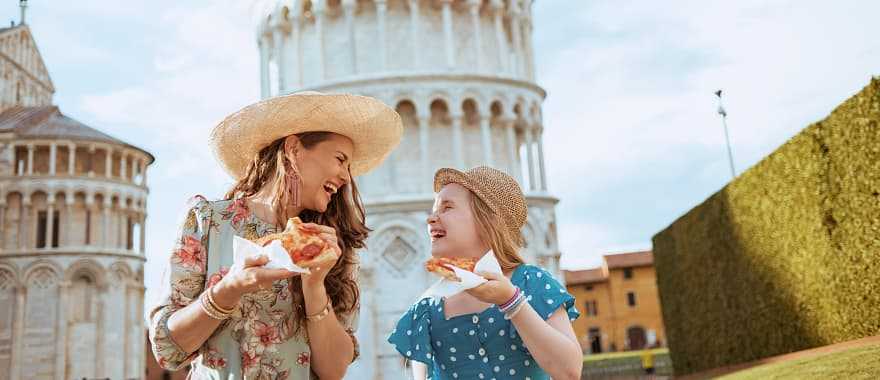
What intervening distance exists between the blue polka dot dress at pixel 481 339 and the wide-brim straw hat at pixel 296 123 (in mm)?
810

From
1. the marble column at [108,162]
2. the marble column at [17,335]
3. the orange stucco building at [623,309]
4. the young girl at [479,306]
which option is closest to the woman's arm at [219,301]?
the young girl at [479,306]

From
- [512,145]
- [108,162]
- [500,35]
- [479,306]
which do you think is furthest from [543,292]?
[108,162]

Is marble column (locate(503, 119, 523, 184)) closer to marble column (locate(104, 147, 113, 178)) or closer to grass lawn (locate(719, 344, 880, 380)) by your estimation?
grass lawn (locate(719, 344, 880, 380))

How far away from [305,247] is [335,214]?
0.71m

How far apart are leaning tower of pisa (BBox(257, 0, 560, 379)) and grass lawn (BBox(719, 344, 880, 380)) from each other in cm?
1061

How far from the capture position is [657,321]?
A: 6341 cm

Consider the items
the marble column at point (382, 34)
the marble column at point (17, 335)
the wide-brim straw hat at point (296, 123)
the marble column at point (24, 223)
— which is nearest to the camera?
the wide-brim straw hat at point (296, 123)

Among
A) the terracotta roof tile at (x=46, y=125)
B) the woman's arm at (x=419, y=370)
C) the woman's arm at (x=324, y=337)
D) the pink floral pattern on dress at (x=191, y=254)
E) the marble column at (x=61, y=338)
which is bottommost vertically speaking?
the woman's arm at (x=419, y=370)

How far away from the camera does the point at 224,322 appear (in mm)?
2963

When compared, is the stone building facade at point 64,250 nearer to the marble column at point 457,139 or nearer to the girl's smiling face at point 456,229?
the marble column at point 457,139

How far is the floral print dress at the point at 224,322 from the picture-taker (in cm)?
292

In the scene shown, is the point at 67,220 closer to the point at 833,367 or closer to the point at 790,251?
the point at 790,251

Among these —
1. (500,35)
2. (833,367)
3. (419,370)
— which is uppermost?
(500,35)

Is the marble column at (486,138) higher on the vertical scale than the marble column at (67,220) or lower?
lower
